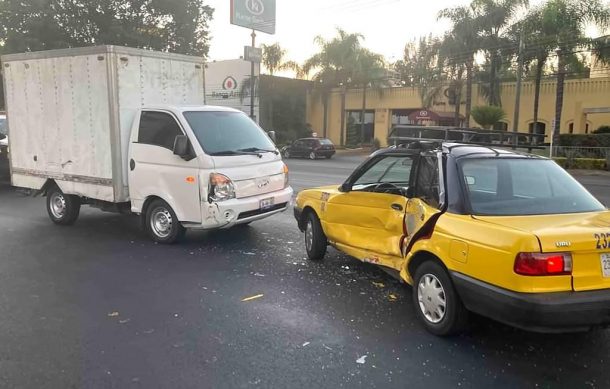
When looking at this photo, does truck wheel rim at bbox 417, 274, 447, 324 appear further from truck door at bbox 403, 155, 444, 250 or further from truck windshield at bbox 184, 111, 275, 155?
truck windshield at bbox 184, 111, 275, 155

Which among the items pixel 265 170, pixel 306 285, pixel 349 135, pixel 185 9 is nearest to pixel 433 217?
pixel 306 285

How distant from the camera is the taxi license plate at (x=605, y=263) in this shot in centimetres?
356

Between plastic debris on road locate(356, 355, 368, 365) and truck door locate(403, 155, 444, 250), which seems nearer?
plastic debris on road locate(356, 355, 368, 365)

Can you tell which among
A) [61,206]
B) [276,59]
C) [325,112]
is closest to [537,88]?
[325,112]

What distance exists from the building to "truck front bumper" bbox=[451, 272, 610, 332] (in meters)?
23.6

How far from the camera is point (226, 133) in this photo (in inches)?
293

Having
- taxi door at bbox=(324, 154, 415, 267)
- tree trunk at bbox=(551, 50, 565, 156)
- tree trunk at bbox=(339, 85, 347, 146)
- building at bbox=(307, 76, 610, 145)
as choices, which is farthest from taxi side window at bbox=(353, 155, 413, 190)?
tree trunk at bbox=(339, 85, 347, 146)

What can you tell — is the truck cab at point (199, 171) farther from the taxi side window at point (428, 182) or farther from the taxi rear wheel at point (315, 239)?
the taxi side window at point (428, 182)

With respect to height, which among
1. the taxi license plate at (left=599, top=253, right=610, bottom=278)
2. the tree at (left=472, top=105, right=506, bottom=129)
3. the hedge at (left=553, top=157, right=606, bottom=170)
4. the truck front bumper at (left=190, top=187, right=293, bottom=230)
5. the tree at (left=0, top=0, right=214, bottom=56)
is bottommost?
the hedge at (left=553, top=157, right=606, bottom=170)

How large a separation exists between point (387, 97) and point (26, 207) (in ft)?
105

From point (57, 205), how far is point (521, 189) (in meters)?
7.37

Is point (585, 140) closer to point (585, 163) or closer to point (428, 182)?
point (585, 163)

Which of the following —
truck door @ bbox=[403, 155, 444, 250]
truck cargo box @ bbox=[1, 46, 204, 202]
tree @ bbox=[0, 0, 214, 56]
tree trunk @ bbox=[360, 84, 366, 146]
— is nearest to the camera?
truck door @ bbox=[403, 155, 444, 250]

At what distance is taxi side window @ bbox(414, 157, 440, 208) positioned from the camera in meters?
4.41
